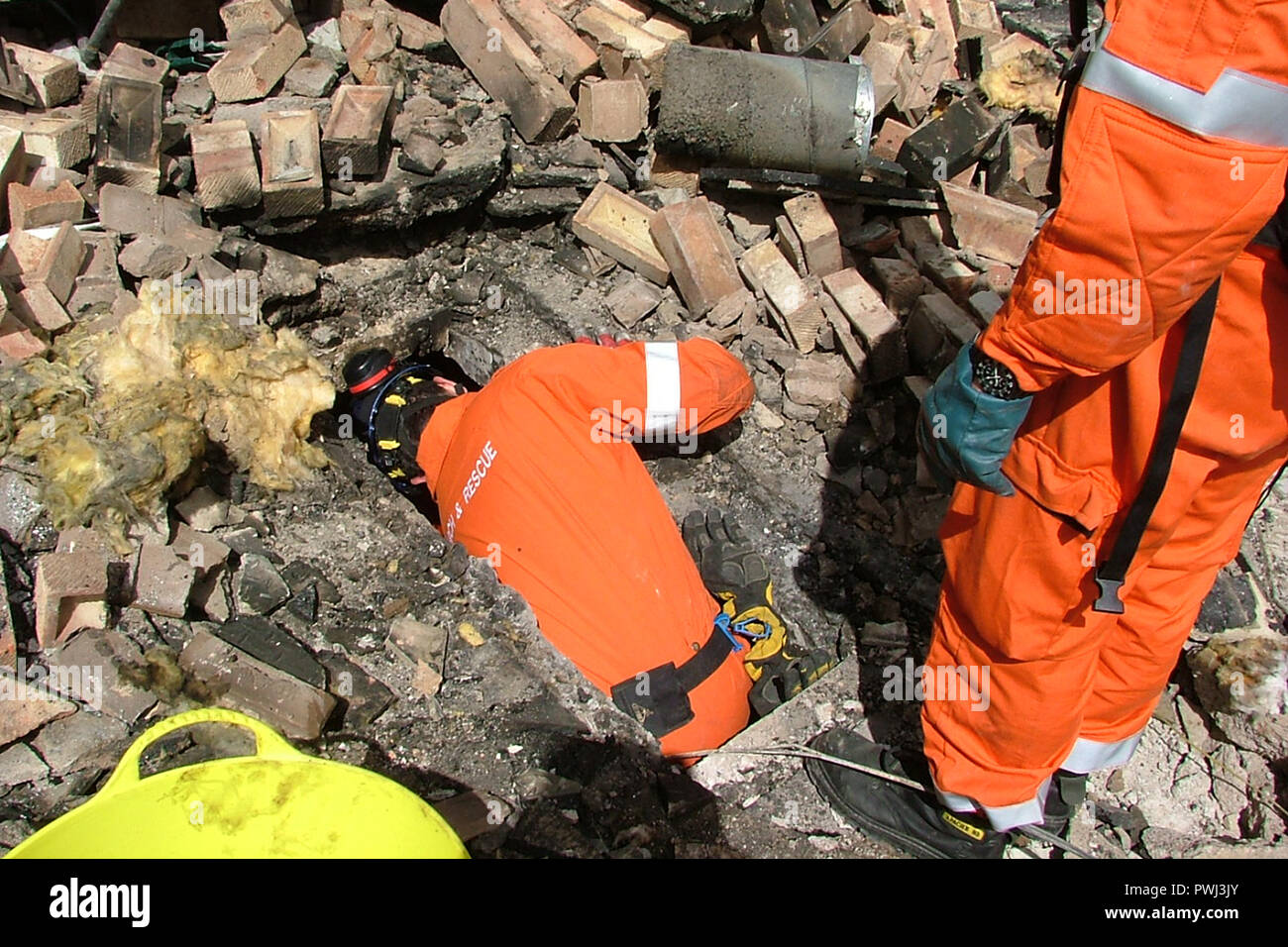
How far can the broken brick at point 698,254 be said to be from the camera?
3.97 metres

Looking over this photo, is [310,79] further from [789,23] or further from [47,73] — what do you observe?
[789,23]

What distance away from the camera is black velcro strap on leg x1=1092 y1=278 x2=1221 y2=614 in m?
1.82

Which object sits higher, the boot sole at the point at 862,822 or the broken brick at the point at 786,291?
the broken brick at the point at 786,291

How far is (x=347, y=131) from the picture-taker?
3.77 meters

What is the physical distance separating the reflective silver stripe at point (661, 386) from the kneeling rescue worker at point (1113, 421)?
113cm

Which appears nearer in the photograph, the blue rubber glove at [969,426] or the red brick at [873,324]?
the blue rubber glove at [969,426]

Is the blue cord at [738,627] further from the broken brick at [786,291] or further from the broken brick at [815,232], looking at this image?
the broken brick at [815,232]

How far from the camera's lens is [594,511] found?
9.54 ft

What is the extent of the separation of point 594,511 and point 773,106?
6.63ft

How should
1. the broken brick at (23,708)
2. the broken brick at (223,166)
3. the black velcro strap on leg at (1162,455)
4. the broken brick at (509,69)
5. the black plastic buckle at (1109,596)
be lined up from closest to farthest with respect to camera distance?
the black velcro strap on leg at (1162,455) < the black plastic buckle at (1109,596) < the broken brick at (23,708) < the broken brick at (223,166) < the broken brick at (509,69)

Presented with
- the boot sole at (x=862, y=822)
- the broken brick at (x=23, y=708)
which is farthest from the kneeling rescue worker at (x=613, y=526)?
the broken brick at (x=23, y=708)

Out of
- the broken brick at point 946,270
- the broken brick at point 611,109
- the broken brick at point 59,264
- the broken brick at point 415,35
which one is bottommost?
the broken brick at point 59,264

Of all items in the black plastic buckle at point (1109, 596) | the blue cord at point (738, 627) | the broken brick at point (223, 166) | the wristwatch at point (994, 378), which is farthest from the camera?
the broken brick at point (223, 166)
